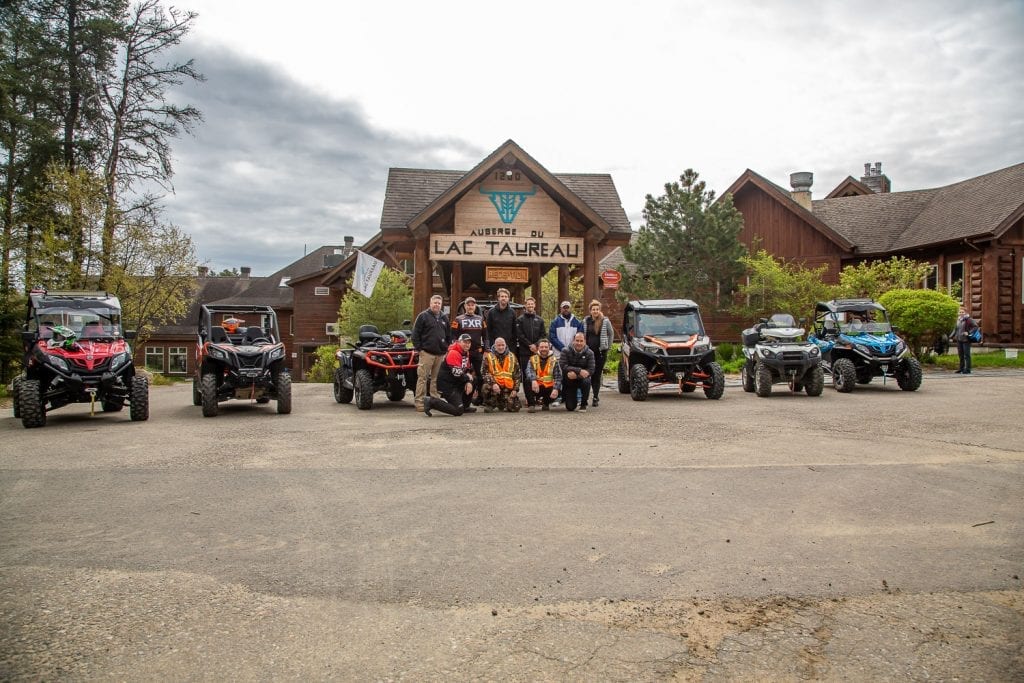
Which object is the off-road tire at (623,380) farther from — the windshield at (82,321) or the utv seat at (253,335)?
the windshield at (82,321)

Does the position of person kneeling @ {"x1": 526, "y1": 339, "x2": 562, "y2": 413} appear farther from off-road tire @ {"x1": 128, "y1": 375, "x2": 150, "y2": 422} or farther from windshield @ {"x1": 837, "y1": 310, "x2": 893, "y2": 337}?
windshield @ {"x1": 837, "y1": 310, "x2": 893, "y2": 337}

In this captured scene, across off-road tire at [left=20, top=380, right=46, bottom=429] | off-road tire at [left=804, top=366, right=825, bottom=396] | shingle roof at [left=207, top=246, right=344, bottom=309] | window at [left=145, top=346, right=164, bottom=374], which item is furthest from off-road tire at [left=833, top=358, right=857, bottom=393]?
window at [left=145, top=346, right=164, bottom=374]

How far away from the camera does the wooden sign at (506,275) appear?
2186 centimetres

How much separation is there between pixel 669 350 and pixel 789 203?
21226mm

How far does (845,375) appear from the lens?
17.2 metres

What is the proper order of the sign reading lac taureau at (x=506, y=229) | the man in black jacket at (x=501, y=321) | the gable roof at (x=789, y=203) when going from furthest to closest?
the gable roof at (x=789, y=203) < the sign reading lac taureau at (x=506, y=229) < the man in black jacket at (x=501, y=321)

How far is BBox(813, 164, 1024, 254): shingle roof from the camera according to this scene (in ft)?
98.6

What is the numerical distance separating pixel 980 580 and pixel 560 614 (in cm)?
253

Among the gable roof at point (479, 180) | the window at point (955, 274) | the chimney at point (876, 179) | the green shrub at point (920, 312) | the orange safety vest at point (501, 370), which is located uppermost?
the chimney at point (876, 179)

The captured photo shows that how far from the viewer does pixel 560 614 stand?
4.40 metres

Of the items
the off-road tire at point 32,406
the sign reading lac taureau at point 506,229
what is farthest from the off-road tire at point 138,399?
the sign reading lac taureau at point 506,229

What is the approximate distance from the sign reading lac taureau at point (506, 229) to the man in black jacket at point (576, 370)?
689 centimetres

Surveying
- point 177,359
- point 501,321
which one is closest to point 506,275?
point 501,321

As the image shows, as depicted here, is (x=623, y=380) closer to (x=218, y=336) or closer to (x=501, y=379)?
(x=501, y=379)
